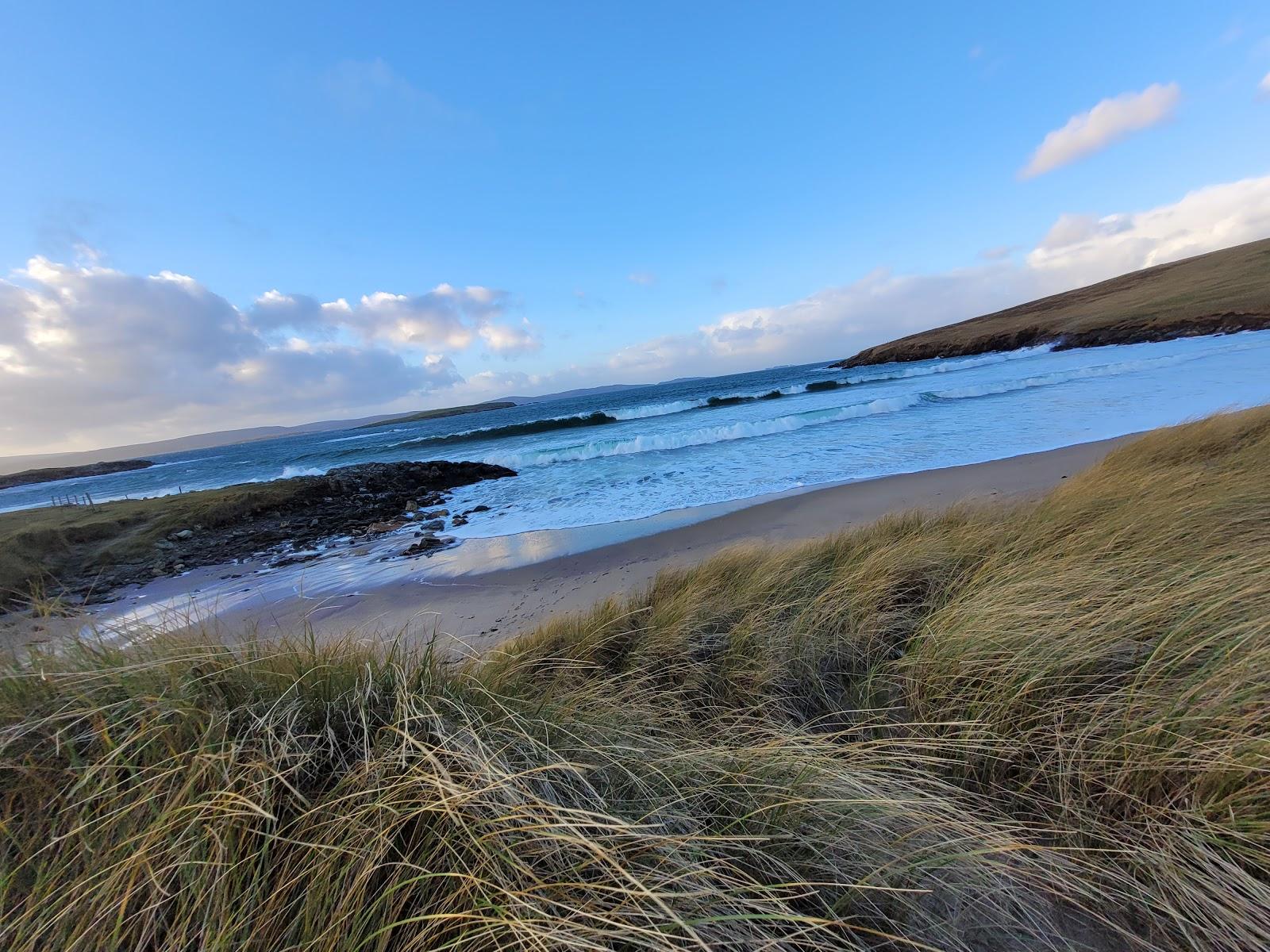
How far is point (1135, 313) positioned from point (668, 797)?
57.1 metres

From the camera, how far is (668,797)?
1616mm

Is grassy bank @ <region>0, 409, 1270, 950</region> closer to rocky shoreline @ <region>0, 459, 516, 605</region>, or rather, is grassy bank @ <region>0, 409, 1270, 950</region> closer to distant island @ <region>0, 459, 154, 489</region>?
rocky shoreline @ <region>0, 459, 516, 605</region>

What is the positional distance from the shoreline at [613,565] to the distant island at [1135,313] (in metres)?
32.4

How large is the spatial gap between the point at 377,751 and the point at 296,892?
407mm

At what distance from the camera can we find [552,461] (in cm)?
2105

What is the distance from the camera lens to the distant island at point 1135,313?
30.8 m

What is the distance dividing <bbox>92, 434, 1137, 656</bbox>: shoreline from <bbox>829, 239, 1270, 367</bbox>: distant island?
32403mm

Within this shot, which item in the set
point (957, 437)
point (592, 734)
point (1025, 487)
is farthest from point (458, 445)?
point (592, 734)

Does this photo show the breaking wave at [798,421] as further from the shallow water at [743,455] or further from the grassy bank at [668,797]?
the grassy bank at [668,797]

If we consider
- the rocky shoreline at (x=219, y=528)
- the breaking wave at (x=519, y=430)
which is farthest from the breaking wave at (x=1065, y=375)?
the rocky shoreline at (x=219, y=528)

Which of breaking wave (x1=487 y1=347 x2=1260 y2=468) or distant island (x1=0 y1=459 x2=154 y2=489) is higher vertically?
distant island (x1=0 y1=459 x2=154 y2=489)

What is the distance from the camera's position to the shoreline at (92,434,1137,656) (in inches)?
232

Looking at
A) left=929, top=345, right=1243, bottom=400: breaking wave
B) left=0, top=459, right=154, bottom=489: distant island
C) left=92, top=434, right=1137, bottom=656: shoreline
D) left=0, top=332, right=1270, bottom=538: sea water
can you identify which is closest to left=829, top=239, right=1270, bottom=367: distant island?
left=0, top=332, right=1270, bottom=538: sea water

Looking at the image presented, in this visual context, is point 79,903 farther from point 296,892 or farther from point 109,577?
point 109,577
